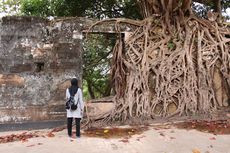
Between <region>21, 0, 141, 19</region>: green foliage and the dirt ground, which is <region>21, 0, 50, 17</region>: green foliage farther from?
the dirt ground

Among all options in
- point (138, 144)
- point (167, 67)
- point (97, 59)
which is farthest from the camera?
point (97, 59)

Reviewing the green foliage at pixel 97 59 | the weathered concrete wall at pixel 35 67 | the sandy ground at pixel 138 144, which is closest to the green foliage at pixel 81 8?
the green foliage at pixel 97 59

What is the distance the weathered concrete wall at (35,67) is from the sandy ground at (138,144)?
1460 mm

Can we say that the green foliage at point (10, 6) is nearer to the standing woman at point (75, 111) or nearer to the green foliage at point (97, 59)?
the green foliage at point (97, 59)

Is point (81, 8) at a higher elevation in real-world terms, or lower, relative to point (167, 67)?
higher

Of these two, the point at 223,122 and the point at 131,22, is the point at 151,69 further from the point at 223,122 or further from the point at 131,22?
the point at 223,122

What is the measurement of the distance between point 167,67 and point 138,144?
280cm

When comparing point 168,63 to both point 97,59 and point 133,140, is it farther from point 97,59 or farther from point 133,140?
point 97,59

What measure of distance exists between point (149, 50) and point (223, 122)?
2398 mm

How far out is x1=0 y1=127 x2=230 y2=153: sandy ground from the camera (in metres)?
5.72

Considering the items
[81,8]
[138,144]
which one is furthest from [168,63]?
[81,8]

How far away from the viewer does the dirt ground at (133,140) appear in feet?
18.9

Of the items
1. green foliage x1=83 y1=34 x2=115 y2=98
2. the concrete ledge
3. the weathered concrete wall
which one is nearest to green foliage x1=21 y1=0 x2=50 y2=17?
green foliage x1=83 y1=34 x2=115 y2=98

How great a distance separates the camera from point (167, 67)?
8.37 m
